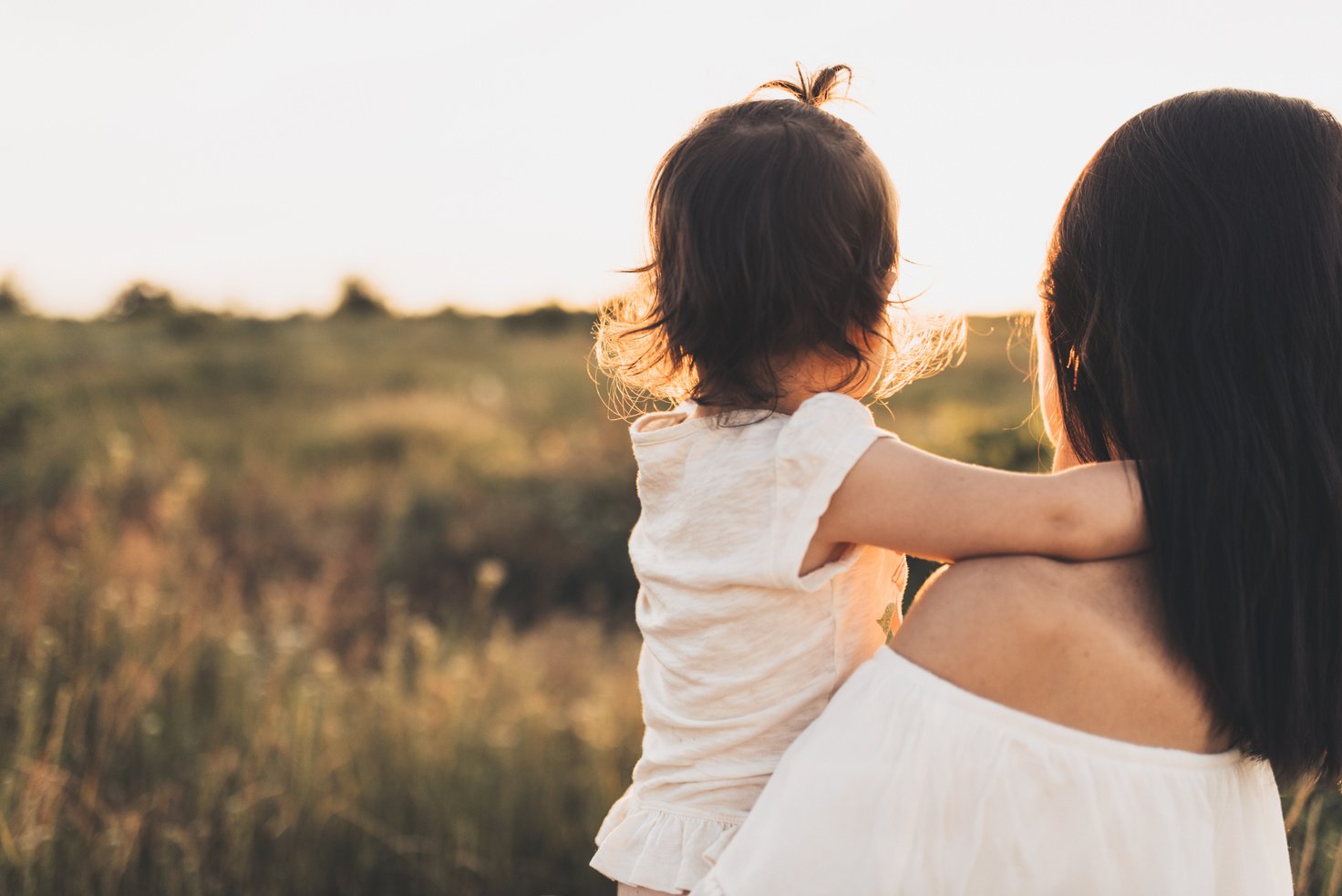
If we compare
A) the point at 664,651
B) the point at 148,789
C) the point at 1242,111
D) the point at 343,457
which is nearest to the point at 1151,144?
the point at 1242,111

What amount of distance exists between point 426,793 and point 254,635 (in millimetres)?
2847

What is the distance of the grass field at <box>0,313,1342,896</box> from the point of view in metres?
3.10

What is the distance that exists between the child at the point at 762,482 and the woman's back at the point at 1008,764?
0.11 metres

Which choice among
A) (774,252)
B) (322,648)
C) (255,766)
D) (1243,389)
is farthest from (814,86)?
(322,648)

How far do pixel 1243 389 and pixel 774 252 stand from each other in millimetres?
658

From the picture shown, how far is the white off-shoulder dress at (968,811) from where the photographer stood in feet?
4.36

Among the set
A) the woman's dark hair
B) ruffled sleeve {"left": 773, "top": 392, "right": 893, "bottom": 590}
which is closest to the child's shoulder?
ruffled sleeve {"left": 773, "top": 392, "right": 893, "bottom": 590}

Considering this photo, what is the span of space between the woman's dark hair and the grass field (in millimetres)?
672

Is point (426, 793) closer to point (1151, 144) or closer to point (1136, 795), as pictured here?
point (1136, 795)

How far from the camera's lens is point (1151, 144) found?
149 centimetres

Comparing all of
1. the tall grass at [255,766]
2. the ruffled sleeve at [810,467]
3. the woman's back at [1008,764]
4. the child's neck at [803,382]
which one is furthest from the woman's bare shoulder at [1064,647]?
the tall grass at [255,766]

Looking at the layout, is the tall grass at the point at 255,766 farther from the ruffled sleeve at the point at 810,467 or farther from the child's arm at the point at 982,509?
the child's arm at the point at 982,509

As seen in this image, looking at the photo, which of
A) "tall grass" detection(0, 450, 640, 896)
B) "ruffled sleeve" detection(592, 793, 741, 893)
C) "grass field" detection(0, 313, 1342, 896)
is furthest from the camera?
"grass field" detection(0, 313, 1342, 896)

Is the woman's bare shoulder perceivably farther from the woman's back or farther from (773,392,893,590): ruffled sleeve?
(773,392,893,590): ruffled sleeve
